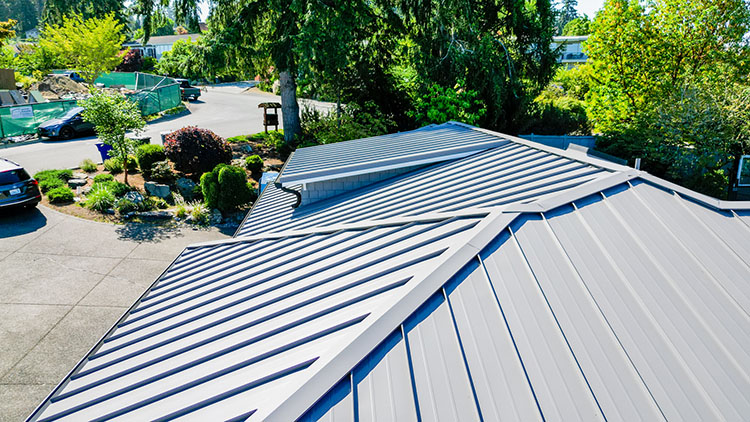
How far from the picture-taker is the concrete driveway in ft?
25.1

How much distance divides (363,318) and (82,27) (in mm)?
45665

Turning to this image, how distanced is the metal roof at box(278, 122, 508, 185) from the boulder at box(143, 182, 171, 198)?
7.97 meters

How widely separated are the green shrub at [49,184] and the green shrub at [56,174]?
0.53 metres

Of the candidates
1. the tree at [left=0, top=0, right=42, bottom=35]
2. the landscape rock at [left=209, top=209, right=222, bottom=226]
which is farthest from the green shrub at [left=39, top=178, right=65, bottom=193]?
the tree at [left=0, top=0, right=42, bottom=35]

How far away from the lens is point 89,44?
3691 cm

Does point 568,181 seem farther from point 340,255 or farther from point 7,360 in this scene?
point 7,360

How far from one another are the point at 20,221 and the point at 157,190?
408 cm

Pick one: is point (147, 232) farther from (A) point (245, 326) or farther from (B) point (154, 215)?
(A) point (245, 326)

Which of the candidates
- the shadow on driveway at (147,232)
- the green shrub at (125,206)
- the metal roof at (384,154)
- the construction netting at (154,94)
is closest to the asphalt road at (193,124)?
the construction netting at (154,94)

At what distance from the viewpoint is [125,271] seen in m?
11.2

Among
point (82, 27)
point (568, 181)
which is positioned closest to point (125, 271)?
point (568, 181)

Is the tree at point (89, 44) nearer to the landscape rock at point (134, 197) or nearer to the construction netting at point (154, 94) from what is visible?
the construction netting at point (154, 94)

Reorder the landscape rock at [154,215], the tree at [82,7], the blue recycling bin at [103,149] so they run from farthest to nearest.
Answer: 1. the tree at [82,7]
2. the blue recycling bin at [103,149]
3. the landscape rock at [154,215]

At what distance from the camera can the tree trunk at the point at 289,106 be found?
2080 centimetres
